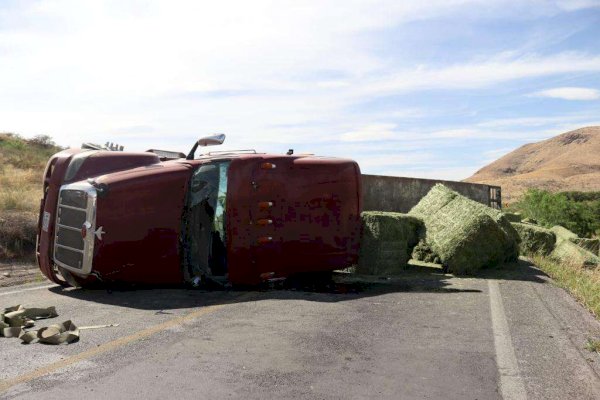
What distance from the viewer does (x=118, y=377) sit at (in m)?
4.29

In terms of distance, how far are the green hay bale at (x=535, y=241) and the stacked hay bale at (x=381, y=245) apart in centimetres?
460

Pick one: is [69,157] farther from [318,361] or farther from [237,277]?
[318,361]

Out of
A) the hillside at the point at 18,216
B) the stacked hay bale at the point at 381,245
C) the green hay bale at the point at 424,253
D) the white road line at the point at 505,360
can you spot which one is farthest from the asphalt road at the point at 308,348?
the hillside at the point at 18,216

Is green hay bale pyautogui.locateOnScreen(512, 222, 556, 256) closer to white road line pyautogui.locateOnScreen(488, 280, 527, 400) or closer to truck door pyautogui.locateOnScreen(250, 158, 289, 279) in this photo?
white road line pyautogui.locateOnScreen(488, 280, 527, 400)

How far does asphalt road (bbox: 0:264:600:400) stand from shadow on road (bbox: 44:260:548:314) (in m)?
0.05

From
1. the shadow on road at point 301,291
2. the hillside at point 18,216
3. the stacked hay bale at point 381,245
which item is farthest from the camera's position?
the hillside at point 18,216

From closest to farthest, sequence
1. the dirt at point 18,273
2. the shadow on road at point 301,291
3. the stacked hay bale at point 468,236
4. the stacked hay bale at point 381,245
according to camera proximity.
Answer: the shadow on road at point 301,291 < the dirt at point 18,273 < the stacked hay bale at point 381,245 < the stacked hay bale at point 468,236

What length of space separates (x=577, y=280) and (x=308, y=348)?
6.12 meters

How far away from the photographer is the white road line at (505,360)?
410cm

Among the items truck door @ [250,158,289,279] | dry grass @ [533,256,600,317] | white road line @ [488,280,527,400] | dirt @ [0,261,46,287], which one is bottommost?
dirt @ [0,261,46,287]

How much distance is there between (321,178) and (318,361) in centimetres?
434

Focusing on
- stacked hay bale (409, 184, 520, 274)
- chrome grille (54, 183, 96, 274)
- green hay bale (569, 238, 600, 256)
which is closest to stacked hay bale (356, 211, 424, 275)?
stacked hay bale (409, 184, 520, 274)

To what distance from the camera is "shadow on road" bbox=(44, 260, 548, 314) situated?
7552 millimetres

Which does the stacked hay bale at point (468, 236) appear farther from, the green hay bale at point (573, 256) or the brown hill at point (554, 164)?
the brown hill at point (554, 164)
